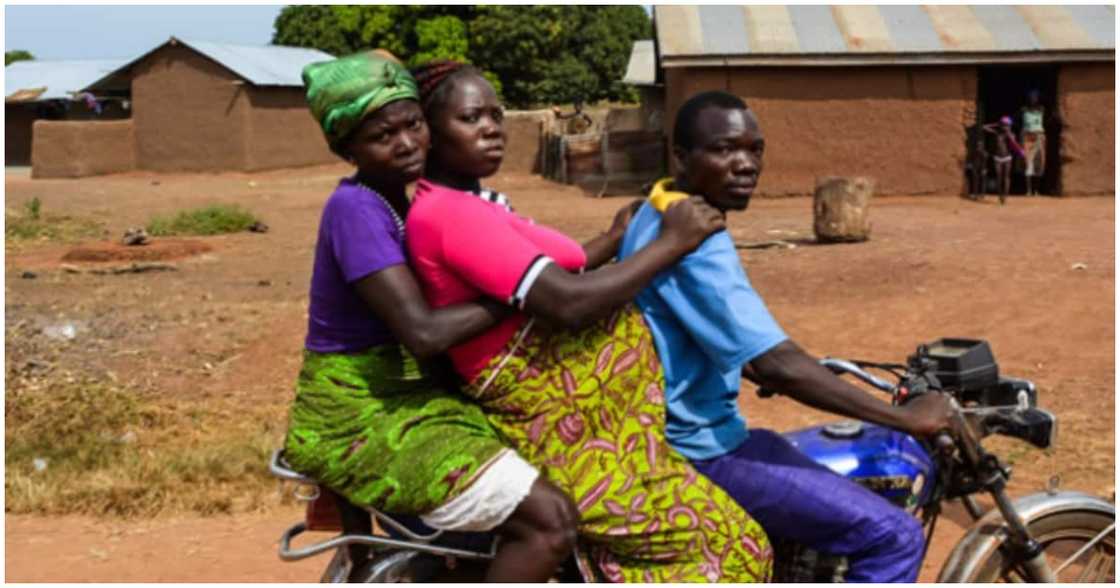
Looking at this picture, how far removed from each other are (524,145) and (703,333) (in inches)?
910

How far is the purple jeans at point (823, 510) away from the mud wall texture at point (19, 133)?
33.4 meters

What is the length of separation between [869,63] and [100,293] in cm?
1009

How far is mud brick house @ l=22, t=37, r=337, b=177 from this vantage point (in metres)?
26.9

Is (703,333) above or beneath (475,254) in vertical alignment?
beneath

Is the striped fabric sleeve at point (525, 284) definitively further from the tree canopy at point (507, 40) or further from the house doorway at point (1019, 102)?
the tree canopy at point (507, 40)

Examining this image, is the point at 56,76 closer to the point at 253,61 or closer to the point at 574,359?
the point at 253,61

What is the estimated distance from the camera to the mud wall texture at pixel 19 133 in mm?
32688

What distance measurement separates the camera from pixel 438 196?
2309mm

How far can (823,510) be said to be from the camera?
97.0 inches

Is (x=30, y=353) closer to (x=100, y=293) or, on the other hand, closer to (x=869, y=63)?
(x=100, y=293)

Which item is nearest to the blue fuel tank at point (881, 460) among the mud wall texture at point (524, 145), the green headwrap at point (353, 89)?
the green headwrap at point (353, 89)

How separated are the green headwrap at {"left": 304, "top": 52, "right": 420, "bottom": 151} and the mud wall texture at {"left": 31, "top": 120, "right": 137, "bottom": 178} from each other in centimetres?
2642

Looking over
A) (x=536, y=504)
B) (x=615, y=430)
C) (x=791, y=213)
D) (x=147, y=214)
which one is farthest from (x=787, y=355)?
(x=147, y=214)

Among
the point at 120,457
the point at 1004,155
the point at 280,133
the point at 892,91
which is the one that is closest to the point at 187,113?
the point at 280,133
